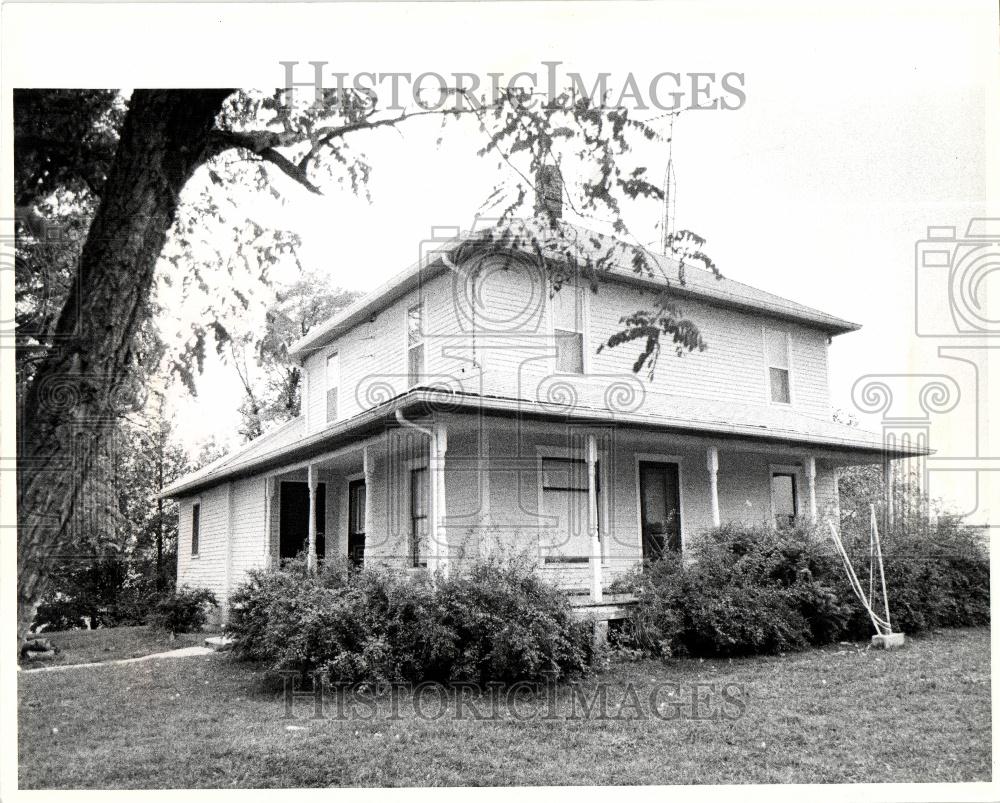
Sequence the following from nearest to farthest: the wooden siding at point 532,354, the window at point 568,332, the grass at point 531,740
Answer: the grass at point 531,740, the wooden siding at point 532,354, the window at point 568,332

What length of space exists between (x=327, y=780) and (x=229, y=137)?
4.33 m

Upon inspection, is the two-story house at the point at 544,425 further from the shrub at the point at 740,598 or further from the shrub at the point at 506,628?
the shrub at the point at 506,628

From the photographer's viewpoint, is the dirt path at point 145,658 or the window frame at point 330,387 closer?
the dirt path at point 145,658

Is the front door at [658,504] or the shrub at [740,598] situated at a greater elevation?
the front door at [658,504]

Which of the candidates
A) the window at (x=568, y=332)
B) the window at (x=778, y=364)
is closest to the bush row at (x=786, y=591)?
the window at (x=568, y=332)

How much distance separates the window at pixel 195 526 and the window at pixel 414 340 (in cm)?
972

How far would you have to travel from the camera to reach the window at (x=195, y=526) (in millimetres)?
20503

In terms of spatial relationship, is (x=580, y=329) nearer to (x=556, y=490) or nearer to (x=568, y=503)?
(x=556, y=490)

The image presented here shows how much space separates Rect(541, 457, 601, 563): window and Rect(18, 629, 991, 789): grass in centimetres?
376

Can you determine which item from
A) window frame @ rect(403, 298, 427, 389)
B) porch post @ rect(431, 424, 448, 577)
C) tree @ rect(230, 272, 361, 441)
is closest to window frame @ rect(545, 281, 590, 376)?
window frame @ rect(403, 298, 427, 389)

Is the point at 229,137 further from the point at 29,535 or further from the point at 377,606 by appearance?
the point at 377,606

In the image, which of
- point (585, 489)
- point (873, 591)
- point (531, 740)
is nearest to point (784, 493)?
Answer: point (873, 591)

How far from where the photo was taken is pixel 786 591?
434 inches

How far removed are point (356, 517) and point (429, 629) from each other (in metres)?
7.63
